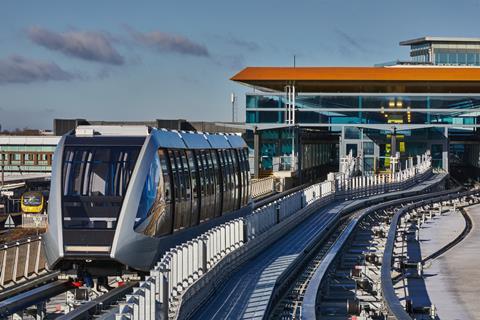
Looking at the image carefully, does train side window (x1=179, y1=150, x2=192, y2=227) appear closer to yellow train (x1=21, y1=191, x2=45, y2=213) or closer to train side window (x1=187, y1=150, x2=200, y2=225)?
train side window (x1=187, y1=150, x2=200, y2=225)

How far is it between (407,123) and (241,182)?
50.2 m

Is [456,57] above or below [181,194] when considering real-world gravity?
above

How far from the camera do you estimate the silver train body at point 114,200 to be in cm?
2041

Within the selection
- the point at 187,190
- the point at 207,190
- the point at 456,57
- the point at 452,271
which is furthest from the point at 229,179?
the point at 456,57

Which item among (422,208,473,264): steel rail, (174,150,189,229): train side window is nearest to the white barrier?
(174,150,189,229): train side window

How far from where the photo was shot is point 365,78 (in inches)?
3194

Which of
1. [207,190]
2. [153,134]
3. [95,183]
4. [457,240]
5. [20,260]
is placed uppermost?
[153,134]

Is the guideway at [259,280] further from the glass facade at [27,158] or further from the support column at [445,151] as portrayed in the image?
the glass facade at [27,158]

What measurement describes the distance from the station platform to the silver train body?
6.05m

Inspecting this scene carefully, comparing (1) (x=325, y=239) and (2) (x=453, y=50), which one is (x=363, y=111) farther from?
(1) (x=325, y=239)

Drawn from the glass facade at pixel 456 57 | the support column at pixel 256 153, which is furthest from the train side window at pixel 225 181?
the glass facade at pixel 456 57

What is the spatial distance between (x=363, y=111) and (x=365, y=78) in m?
2.46

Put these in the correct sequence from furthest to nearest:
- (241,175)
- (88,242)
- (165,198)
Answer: (241,175)
(165,198)
(88,242)

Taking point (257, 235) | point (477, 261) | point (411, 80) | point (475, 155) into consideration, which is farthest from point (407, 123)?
point (257, 235)
